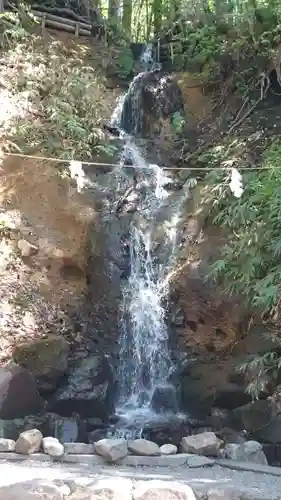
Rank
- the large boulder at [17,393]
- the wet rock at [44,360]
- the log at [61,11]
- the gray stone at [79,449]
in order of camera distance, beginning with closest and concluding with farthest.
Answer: the gray stone at [79,449], the large boulder at [17,393], the wet rock at [44,360], the log at [61,11]

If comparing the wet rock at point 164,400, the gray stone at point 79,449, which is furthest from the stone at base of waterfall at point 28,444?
the wet rock at point 164,400

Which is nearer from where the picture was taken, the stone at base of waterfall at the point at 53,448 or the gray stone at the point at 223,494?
Answer: the gray stone at the point at 223,494

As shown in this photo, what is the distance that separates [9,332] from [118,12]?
13.5 meters

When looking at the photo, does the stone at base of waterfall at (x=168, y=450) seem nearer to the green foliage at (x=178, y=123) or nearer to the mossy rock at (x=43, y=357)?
the mossy rock at (x=43, y=357)

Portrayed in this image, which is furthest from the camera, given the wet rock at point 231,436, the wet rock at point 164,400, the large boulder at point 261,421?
the wet rock at point 164,400

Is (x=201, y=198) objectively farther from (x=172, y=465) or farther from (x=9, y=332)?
(x=172, y=465)

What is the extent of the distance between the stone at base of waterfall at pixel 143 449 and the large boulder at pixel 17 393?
1865mm

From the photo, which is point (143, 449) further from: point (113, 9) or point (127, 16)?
point (127, 16)

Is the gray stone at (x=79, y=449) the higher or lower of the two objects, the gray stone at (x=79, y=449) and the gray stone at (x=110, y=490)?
the lower

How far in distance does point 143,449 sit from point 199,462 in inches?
24.6

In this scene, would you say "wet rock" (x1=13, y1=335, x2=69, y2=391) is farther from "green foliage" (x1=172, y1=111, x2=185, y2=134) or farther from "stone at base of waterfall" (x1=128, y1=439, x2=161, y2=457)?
"green foliage" (x1=172, y1=111, x2=185, y2=134)

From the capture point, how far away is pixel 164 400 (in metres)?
7.97

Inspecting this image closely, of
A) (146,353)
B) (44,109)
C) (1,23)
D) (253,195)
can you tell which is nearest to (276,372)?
(146,353)

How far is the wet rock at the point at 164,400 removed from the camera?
7.91 m
